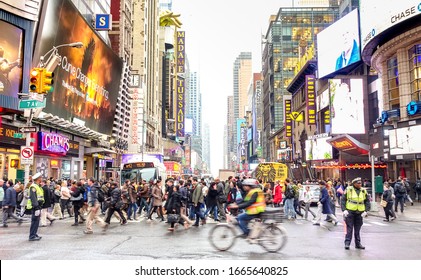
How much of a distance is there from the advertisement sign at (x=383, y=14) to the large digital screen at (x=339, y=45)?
10.3m

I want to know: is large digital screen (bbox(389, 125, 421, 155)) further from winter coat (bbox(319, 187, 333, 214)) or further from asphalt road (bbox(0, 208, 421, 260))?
winter coat (bbox(319, 187, 333, 214))

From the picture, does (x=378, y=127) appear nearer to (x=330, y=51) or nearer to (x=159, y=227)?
(x=330, y=51)

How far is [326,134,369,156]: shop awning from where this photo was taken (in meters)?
43.7

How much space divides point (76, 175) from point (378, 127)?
29.9 meters

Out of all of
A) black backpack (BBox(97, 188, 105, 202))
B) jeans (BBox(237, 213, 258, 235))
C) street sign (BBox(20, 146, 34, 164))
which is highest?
street sign (BBox(20, 146, 34, 164))

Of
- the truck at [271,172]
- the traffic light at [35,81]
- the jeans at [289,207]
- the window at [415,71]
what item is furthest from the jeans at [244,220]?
the truck at [271,172]

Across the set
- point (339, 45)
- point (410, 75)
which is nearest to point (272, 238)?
point (410, 75)

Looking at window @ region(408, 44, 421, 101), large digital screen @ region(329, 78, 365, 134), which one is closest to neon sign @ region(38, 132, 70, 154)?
large digital screen @ region(329, 78, 365, 134)

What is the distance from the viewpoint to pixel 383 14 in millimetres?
36312

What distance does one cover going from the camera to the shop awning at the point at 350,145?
4366 centimetres

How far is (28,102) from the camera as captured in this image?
17.9 m

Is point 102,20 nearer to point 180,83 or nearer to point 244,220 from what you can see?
point 244,220

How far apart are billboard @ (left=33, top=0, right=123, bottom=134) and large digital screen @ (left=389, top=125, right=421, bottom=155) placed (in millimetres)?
27495

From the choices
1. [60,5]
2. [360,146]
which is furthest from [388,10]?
[60,5]
